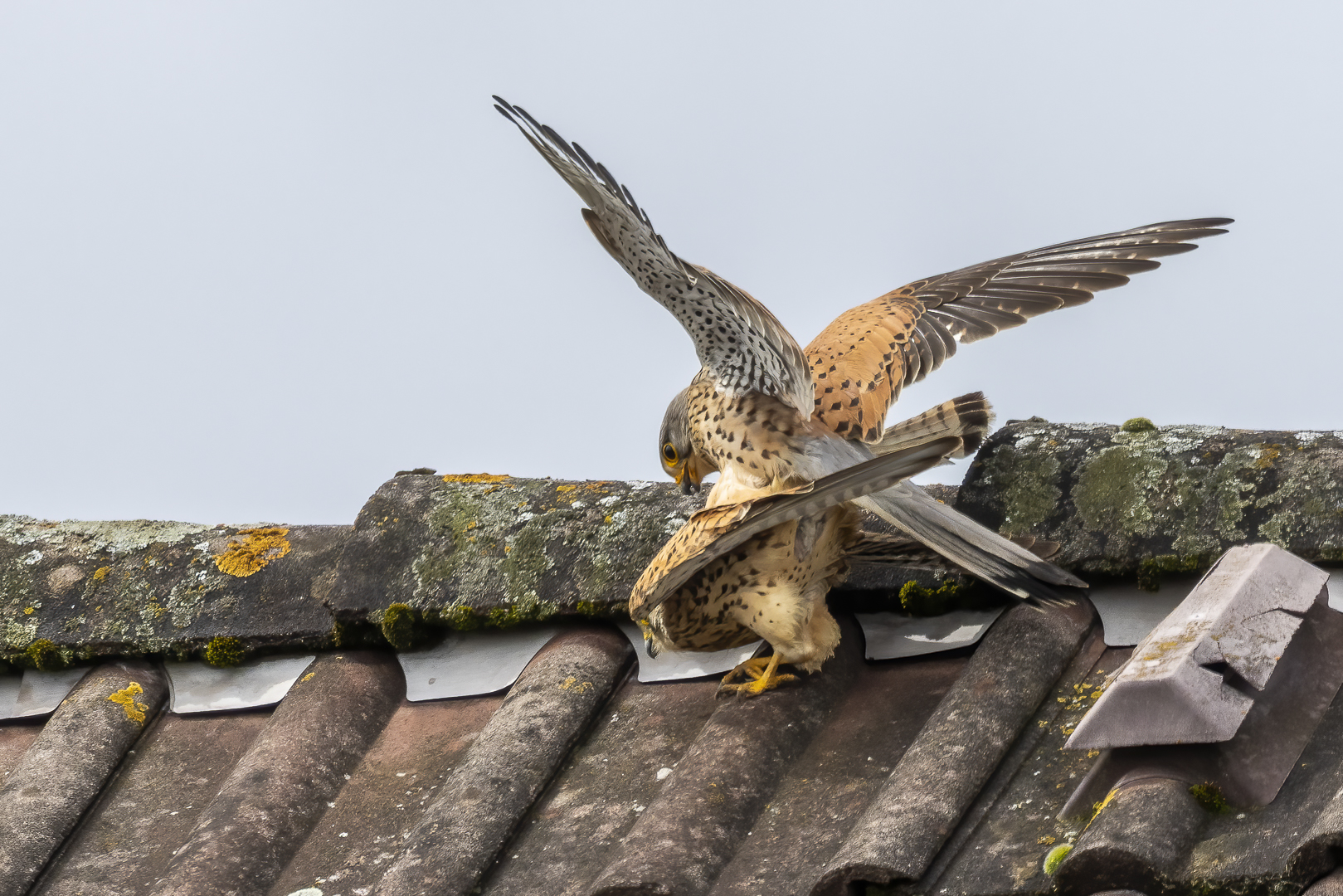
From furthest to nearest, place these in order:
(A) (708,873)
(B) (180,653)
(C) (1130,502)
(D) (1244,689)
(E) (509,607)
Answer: (B) (180,653)
(E) (509,607)
(C) (1130,502)
(A) (708,873)
(D) (1244,689)

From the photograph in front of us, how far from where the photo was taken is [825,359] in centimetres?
342

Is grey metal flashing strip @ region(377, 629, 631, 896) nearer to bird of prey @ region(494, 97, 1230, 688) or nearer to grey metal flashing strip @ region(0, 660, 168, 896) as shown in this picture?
bird of prey @ region(494, 97, 1230, 688)

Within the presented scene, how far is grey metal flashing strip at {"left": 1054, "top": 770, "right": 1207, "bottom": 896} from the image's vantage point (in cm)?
193

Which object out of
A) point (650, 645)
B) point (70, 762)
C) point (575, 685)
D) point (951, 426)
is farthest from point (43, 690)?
Result: point (951, 426)

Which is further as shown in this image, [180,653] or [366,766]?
[180,653]

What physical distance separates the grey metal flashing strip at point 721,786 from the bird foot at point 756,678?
2cm

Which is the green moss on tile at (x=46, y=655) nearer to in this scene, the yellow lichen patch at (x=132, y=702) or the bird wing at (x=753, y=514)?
the yellow lichen patch at (x=132, y=702)

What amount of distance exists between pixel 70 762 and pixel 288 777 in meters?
0.58

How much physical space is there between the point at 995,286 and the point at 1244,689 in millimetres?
2017

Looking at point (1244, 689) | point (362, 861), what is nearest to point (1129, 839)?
point (1244, 689)

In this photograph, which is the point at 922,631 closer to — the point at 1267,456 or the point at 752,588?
the point at 752,588

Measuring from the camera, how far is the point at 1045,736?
7.99ft

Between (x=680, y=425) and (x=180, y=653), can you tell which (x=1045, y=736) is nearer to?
(x=680, y=425)

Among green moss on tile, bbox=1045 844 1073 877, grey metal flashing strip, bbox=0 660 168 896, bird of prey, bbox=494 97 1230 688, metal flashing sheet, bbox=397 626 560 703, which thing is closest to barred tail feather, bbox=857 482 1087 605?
bird of prey, bbox=494 97 1230 688
